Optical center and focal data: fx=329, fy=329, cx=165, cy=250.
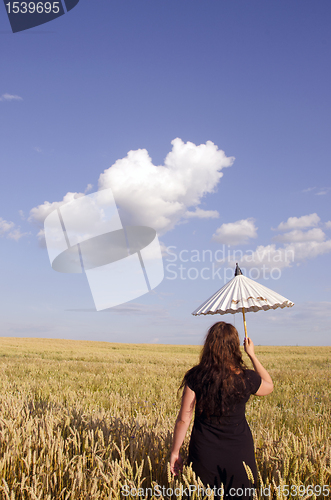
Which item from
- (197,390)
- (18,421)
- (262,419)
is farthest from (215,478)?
(262,419)

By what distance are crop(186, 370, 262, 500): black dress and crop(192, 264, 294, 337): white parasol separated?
0.89m

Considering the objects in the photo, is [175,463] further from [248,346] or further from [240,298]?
[240,298]

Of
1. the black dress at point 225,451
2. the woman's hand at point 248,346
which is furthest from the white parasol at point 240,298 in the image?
the black dress at point 225,451

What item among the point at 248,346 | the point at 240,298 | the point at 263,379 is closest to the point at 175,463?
the point at 263,379

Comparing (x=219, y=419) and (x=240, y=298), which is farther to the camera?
(x=240, y=298)

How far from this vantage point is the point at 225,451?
2.71 meters

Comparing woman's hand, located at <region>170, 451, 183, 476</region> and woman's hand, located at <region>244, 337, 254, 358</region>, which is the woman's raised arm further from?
woman's hand, located at <region>170, 451, 183, 476</region>

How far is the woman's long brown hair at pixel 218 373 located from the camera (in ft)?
8.90

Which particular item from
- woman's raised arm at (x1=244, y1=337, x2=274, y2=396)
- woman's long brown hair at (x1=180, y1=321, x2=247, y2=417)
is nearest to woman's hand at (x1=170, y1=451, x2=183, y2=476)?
woman's long brown hair at (x1=180, y1=321, x2=247, y2=417)

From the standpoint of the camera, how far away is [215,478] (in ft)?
8.82

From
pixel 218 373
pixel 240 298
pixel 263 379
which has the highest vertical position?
pixel 240 298

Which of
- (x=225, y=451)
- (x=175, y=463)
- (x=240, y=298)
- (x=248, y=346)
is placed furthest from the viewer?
(x=240, y=298)

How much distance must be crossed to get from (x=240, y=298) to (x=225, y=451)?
1.46 metres

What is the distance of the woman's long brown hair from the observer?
8.90ft
